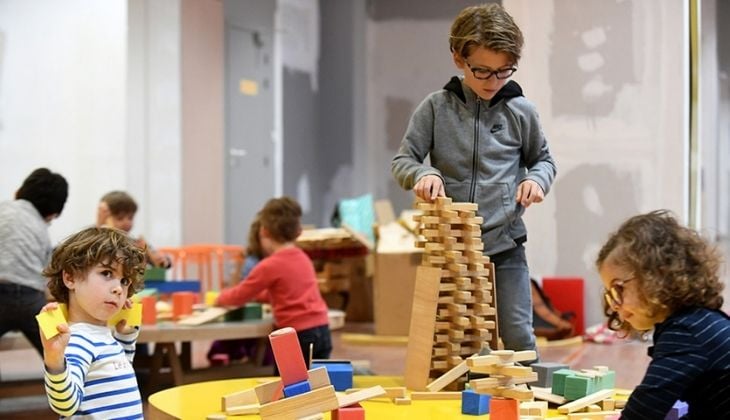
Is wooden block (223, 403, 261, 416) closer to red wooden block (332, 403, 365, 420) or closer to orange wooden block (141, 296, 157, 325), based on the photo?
red wooden block (332, 403, 365, 420)

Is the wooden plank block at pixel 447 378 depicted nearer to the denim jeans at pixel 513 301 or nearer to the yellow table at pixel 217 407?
the yellow table at pixel 217 407

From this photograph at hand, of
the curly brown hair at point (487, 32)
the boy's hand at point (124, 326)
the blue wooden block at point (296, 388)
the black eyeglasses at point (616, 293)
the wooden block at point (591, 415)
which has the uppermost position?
the curly brown hair at point (487, 32)

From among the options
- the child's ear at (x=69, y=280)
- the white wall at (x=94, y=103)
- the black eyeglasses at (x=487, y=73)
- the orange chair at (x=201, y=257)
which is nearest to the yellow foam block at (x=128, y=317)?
the child's ear at (x=69, y=280)

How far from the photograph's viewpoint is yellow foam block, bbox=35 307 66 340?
217cm

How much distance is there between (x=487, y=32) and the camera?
3.14 m

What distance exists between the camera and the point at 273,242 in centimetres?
467

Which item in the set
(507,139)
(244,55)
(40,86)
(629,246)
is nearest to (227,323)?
(507,139)

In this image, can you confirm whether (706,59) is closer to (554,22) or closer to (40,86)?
(554,22)

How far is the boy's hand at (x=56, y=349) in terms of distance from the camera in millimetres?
2160

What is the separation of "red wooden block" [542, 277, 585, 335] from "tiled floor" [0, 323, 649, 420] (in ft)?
0.88

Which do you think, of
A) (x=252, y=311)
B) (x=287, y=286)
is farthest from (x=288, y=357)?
(x=252, y=311)

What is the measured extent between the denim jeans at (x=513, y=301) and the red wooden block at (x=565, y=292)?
10.9 ft

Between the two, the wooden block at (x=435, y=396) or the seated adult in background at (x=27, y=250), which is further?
the seated adult in background at (x=27, y=250)

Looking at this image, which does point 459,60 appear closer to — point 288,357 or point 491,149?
point 491,149
